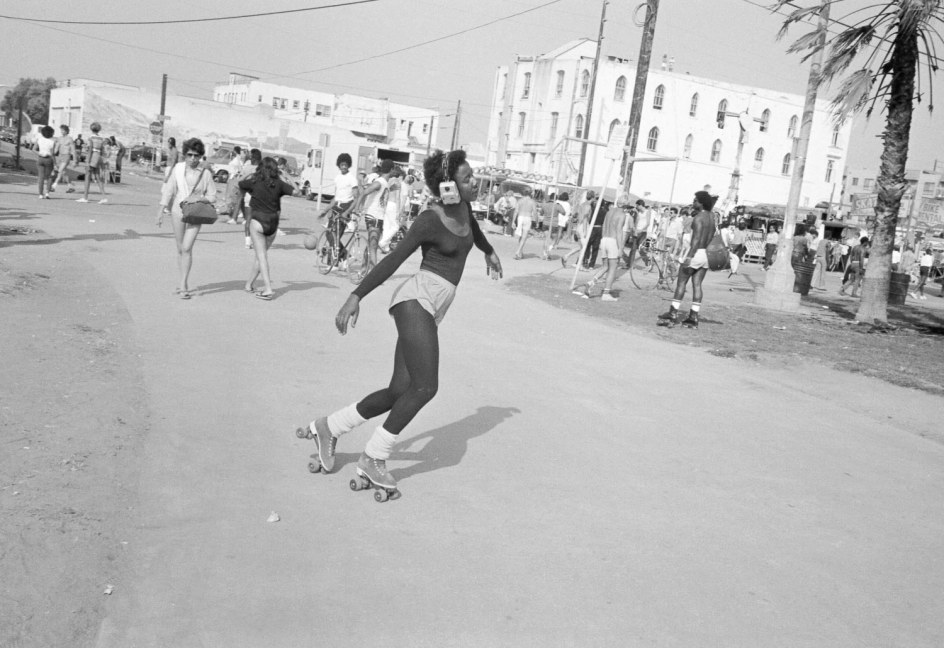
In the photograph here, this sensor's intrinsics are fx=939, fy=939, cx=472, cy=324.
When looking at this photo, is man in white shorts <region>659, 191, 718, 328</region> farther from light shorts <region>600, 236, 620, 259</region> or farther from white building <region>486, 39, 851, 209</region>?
white building <region>486, 39, 851, 209</region>

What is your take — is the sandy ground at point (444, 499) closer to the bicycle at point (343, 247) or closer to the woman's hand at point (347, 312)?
the woman's hand at point (347, 312)

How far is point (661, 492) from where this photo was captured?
5.82 m

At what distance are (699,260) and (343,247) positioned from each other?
5931 mm

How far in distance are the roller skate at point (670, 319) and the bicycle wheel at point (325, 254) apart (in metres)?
5.49

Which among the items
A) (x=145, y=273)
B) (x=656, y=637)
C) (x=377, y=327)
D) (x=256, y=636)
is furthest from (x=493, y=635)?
(x=145, y=273)

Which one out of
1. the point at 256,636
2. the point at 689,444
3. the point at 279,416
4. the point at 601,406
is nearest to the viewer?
the point at 256,636

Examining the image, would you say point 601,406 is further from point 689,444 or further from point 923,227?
point 923,227

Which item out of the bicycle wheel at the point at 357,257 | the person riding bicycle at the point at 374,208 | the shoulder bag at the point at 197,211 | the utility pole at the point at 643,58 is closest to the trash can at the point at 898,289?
the utility pole at the point at 643,58

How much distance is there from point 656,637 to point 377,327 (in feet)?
24.6

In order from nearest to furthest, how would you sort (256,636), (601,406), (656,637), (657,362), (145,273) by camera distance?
(256,636) → (656,637) → (601,406) → (657,362) → (145,273)

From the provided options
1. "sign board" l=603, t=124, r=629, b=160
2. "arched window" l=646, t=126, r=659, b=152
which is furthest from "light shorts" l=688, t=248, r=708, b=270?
"arched window" l=646, t=126, r=659, b=152

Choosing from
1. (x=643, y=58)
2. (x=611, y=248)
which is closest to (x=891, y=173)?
(x=611, y=248)

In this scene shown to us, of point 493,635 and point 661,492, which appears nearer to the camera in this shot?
point 493,635

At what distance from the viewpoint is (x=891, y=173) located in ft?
56.3
